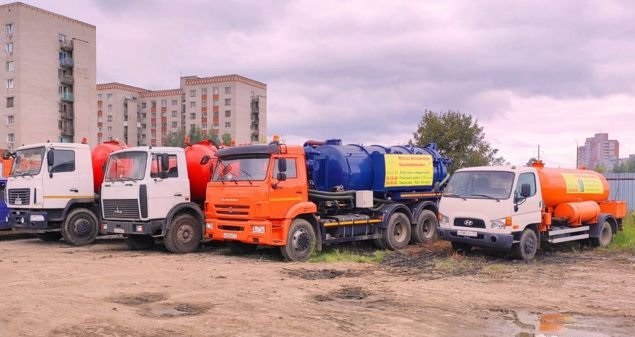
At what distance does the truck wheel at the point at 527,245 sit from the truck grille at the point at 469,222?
0.93m

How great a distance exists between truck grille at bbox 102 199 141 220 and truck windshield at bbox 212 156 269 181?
2.10 m

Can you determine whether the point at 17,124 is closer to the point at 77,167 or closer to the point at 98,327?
the point at 77,167

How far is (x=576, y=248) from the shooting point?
16234 millimetres

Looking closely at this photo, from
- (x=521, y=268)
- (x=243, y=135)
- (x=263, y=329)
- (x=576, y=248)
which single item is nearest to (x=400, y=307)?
(x=263, y=329)

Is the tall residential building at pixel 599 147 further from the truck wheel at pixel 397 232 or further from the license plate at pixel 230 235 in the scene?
the license plate at pixel 230 235

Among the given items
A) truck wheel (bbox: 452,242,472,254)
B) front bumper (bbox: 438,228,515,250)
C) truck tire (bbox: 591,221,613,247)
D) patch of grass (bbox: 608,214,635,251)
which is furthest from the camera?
patch of grass (bbox: 608,214,635,251)

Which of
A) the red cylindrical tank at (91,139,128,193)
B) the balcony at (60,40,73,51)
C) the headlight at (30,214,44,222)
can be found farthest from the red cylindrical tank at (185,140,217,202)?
the balcony at (60,40,73,51)

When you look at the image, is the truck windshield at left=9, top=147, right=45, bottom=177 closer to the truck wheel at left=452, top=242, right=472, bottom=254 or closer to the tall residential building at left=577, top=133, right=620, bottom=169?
the truck wheel at left=452, top=242, right=472, bottom=254

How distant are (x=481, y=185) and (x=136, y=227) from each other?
8.29 meters

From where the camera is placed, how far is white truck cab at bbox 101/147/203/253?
46.3 feet

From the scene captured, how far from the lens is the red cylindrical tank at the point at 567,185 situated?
14484 mm

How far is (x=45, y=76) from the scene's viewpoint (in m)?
67.4

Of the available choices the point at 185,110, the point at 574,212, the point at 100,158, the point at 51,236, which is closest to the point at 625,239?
the point at 574,212

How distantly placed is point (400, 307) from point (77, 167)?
1122cm
